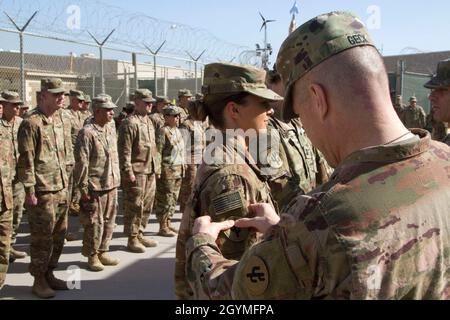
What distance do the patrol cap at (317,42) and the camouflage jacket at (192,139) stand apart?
22.5 ft

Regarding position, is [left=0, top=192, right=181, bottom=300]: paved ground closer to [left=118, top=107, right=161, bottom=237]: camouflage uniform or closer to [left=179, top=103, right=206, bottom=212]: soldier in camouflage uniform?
[left=118, top=107, right=161, bottom=237]: camouflage uniform

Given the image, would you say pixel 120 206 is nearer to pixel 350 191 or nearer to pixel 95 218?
pixel 95 218

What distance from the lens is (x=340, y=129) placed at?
1.17 metres

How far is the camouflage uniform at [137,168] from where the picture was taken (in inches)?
256

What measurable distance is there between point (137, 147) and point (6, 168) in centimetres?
211

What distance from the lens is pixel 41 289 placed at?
4.72m

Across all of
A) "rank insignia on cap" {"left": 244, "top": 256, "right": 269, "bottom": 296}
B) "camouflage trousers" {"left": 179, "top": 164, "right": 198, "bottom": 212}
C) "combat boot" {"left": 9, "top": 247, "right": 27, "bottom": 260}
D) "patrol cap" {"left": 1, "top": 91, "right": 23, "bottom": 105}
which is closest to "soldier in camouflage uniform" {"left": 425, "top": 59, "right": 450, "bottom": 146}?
"rank insignia on cap" {"left": 244, "top": 256, "right": 269, "bottom": 296}

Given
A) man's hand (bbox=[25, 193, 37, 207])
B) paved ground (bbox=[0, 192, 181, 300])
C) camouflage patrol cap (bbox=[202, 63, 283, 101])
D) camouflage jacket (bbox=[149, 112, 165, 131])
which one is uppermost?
camouflage patrol cap (bbox=[202, 63, 283, 101])

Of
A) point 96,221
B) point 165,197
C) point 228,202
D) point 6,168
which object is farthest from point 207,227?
point 165,197

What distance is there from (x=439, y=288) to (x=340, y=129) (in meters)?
0.44

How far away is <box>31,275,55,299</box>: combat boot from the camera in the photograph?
4.69m

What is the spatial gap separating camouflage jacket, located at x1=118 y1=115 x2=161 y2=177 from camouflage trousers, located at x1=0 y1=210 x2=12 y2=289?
1930 mm

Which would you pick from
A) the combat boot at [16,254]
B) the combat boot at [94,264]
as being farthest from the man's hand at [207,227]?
the combat boot at [16,254]

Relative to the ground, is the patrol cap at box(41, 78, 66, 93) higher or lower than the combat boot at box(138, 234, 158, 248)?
higher
